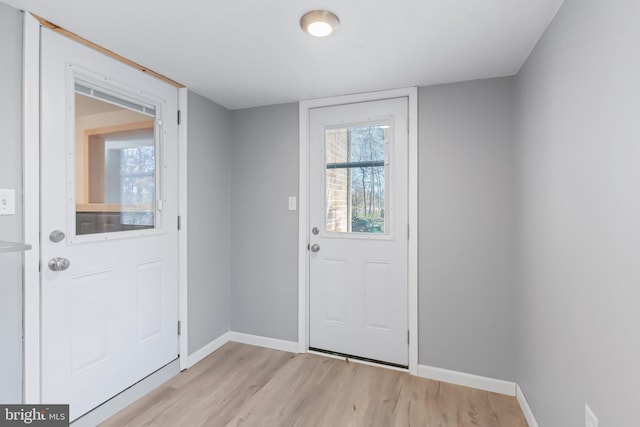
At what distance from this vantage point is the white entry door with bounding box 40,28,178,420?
163cm

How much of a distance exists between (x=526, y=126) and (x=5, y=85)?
8.86 ft

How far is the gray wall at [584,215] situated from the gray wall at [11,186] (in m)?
2.40

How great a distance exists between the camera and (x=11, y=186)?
1479 mm

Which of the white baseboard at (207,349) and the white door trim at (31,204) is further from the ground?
the white door trim at (31,204)

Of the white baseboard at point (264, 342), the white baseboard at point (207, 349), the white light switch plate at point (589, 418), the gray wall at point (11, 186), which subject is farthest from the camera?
the white baseboard at point (264, 342)

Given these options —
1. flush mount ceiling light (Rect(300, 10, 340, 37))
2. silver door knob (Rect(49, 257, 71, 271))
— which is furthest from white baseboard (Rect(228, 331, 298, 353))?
flush mount ceiling light (Rect(300, 10, 340, 37))

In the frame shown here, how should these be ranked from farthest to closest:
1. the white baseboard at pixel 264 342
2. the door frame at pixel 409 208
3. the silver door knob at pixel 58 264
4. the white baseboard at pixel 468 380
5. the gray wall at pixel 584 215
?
the white baseboard at pixel 264 342 < the door frame at pixel 409 208 < the white baseboard at pixel 468 380 < the silver door knob at pixel 58 264 < the gray wall at pixel 584 215

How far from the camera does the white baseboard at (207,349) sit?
8.25 feet

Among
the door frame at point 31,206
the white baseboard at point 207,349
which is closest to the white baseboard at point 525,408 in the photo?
the white baseboard at point 207,349

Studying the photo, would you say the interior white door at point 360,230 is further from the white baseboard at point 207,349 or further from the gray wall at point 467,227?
the white baseboard at point 207,349

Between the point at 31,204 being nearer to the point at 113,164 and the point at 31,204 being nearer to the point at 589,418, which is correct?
the point at 113,164

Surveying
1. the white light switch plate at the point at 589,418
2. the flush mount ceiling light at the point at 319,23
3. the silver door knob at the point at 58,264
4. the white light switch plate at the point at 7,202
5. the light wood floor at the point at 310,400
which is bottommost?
the light wood floor at the point at 310,400

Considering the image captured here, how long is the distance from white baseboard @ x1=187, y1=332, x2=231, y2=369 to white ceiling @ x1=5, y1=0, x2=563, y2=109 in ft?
6.92

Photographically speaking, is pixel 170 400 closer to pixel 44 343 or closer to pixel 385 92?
pixel 44 343
